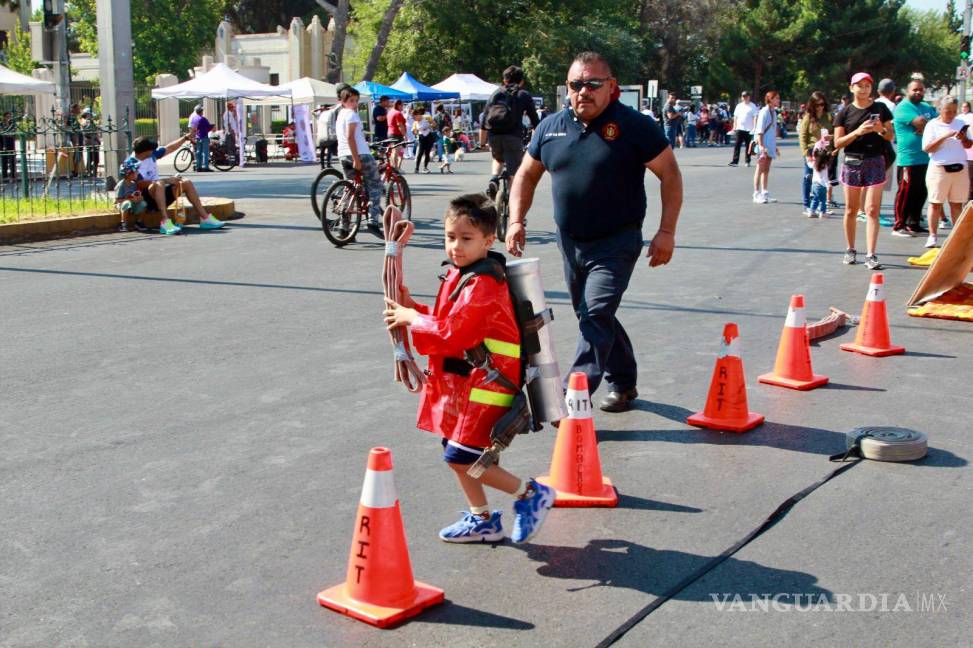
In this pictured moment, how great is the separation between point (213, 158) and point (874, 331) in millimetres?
24700

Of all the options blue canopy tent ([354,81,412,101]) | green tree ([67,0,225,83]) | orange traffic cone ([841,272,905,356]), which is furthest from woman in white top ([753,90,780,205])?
green tree ([67,0,225,83])

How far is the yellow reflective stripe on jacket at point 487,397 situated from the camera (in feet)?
13.5

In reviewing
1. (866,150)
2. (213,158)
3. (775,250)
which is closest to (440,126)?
(213,158)

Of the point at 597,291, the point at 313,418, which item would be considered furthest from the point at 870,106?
the point at 313,418

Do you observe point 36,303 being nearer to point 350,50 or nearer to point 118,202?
point 118,202

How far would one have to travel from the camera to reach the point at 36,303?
9.46m

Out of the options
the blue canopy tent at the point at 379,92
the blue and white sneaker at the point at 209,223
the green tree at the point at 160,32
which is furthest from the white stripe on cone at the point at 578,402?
the green tree at the point at 160,32

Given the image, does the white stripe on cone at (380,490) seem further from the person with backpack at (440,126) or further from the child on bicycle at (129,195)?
the person with backpack at (440,126)

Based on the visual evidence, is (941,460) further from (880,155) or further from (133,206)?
Result: (133,206)

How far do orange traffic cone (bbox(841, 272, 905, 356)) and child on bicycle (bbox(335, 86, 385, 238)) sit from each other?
6.91m

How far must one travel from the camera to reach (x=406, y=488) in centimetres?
502

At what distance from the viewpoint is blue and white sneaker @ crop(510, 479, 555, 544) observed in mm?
4262

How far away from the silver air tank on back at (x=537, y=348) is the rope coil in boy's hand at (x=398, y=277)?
17.1 inches

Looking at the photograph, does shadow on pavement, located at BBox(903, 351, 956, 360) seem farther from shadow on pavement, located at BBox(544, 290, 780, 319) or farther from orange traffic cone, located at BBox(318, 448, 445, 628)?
orange traffic cone, located at BBox(318, 448, 445, 628)
